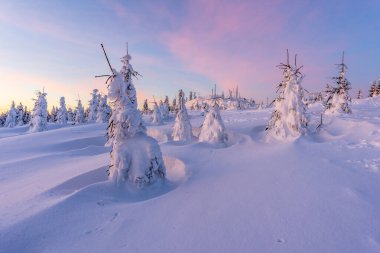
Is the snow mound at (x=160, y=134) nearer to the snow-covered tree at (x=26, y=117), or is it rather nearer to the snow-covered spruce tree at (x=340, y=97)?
the snow-covered spruce tree at (x=340, y=97)

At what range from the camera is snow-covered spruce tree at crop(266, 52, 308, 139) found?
58.9 ft

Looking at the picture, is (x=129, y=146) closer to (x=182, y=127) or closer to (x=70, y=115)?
(x=182, y=127)

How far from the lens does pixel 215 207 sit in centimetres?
788

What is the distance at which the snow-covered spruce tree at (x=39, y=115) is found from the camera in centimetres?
5325

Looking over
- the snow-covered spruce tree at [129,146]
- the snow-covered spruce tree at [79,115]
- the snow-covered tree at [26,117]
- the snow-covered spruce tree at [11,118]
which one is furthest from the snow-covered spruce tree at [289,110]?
the snow-covered tree at [26,117]

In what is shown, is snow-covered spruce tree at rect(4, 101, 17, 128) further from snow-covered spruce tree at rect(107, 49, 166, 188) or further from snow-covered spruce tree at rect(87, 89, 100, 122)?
snow-covered spruce tree at rect(107, 49, 166, 188)

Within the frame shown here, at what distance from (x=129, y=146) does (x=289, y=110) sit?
12.0 meters

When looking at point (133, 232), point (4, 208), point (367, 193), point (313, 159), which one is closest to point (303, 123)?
point (313, 159)

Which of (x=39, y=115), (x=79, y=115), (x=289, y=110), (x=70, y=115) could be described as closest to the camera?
(x=289, y=110)

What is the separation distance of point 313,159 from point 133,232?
8.44 metres

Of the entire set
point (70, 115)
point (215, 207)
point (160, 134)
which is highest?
point (70, 115)

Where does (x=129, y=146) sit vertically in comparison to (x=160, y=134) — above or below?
above

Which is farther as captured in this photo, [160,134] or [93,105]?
[93,105]

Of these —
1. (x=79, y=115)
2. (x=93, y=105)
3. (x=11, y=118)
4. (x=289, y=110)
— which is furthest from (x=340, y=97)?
(x=11, y=118)
